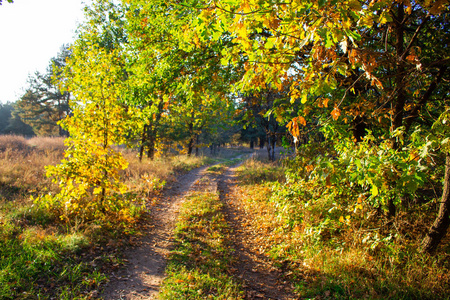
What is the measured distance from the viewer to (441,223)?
152 inches

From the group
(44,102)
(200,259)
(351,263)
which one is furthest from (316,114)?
(44,102)

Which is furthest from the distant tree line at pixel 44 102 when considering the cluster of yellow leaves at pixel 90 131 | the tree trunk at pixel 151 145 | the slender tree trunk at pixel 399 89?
the slender tree trunk at pixel 399 89

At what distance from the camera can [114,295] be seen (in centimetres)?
360

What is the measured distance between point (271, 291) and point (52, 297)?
3514 mm

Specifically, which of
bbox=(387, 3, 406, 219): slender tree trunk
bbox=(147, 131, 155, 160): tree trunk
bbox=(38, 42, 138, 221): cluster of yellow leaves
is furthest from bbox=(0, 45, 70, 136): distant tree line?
bbox=(387, 3, 406, 219): slender tree trunk

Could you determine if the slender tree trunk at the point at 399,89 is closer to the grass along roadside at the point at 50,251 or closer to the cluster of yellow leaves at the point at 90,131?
the grass along roadside at the point at 50,251

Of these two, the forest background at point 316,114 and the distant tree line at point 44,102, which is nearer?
the forest background at point 316,114

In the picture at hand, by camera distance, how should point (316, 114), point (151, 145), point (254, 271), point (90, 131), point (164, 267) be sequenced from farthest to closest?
point (151, 145) → point (316, 114) → point (90, 131) → point (254, 271) → point (164, 267)

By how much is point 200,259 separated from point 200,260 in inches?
1.3

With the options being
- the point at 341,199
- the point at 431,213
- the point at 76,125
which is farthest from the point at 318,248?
the point at 76,125

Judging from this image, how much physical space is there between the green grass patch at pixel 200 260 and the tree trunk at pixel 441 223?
136 inches

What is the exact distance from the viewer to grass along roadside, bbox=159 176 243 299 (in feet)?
12.3

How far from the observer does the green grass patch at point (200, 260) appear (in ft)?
12.3

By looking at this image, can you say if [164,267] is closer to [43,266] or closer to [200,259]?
[200,259]
